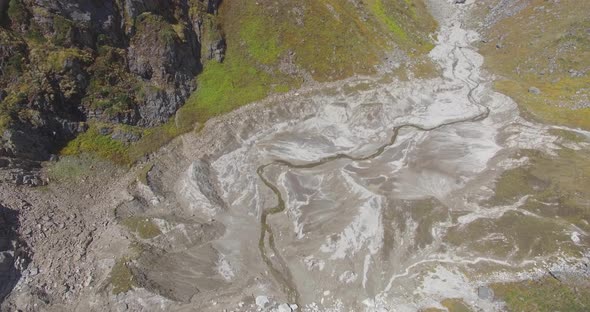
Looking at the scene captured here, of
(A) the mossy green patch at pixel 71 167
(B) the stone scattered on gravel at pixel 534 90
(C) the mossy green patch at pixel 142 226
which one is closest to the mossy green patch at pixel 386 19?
(B) the stone scattered on gravel at pixel 534 90

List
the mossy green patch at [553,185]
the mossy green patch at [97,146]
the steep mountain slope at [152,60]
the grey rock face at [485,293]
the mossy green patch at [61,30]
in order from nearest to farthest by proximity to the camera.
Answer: the grey rock face at [485,293] < the mossy green patch at [553,185] < the steep mountain slope at [152,60] < the mossy green patch at [97,146] < the mossy green patch at [61,30]

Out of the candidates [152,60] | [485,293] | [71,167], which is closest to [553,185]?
[485,293]

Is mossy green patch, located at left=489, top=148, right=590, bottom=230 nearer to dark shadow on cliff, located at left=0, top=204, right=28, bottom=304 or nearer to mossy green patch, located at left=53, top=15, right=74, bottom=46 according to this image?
dark shadow on cliff, located at left=0, top=204, right=28, bottom=304

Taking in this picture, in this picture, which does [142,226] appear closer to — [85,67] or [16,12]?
[85,67]

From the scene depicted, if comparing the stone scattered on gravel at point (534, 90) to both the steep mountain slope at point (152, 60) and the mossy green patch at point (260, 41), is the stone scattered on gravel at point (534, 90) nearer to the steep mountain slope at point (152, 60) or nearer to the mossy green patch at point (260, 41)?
the steep mountain slope at point (152, 60)

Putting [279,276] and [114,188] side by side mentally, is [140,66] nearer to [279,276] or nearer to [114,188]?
[114,188]
